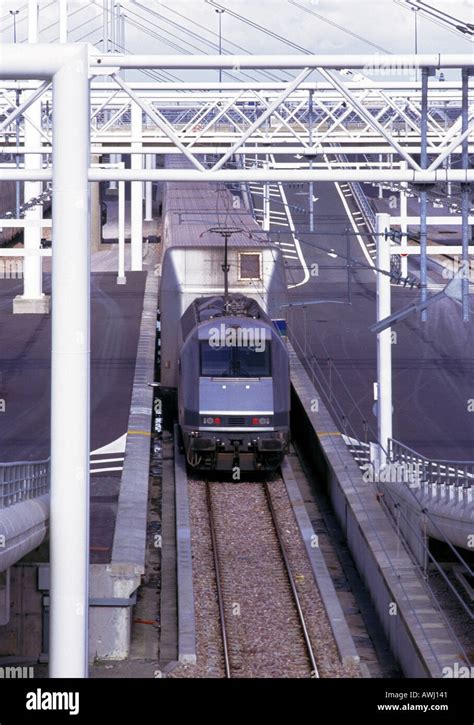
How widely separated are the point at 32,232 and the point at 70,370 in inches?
919

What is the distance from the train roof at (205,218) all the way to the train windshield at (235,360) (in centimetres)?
279

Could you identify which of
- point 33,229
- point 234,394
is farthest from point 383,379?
point 33,229

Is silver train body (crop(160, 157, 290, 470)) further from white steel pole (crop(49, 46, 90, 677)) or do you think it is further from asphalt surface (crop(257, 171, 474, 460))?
white steel pole (crop(49, 46, 90, 677))

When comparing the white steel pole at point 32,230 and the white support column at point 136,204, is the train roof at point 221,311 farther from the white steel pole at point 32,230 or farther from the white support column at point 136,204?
the white support column at point 136,204

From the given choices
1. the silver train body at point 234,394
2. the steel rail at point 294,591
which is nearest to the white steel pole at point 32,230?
the silver train body at point 234,394

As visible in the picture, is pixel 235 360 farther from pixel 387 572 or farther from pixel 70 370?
pixel 70 370

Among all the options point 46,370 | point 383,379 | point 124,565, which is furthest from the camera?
point 46,370

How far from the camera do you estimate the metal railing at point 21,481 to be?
39.9 ft

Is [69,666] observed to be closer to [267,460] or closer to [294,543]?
[294,543]

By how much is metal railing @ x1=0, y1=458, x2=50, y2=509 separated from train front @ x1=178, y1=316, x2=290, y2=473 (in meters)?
5.71

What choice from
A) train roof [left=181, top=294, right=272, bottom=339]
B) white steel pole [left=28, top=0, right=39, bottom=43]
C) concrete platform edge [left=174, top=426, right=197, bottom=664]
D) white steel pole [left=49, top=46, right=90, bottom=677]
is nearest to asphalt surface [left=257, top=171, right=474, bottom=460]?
train roof [left=181, top=294, right=272, bottom=339]

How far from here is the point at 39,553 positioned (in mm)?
14219

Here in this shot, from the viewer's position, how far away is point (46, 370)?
92.6ft
